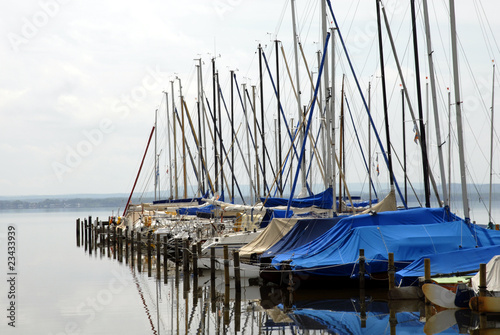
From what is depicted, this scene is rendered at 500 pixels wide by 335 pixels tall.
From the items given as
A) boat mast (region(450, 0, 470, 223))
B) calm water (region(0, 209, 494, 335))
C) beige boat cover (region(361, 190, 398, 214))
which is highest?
boat mast (region(450, 0, 470, 223))

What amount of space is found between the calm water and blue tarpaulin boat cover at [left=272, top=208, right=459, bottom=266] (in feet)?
5.30

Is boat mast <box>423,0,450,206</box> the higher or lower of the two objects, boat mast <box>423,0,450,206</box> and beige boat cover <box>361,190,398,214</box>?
the higher

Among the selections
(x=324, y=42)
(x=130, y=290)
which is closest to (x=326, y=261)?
(x=130, y=290)

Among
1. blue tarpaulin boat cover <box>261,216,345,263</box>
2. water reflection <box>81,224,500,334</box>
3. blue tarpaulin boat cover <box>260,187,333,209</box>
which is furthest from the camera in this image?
blue tarpaulin boat cover <box>260,187,333,209</box>

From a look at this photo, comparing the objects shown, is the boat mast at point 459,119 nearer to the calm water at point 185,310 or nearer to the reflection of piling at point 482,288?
the calm water at point 185,310

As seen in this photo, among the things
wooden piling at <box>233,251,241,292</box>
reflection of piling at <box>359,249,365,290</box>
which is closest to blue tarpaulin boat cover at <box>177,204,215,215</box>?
wooden piling at <box>233,251,241,292</box>

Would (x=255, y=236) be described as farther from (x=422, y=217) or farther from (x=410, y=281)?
(x=410, y=281)

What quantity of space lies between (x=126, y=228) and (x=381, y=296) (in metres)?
33.3

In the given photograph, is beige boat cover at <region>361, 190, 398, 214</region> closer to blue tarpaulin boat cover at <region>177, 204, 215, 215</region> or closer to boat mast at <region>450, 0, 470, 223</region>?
boat mast at <region>450, 0, 470, 223</region>

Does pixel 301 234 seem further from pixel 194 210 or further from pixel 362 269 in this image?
pixel 194 210

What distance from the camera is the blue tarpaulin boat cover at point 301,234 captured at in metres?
27.7

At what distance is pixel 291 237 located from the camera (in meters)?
28.5

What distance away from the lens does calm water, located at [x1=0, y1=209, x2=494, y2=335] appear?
66.8 ft

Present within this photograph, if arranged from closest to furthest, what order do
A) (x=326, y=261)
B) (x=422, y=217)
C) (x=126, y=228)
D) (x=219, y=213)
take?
(x=326, y=261)
(x=422, y=217)
(x=219, y=213)
(x=126, y=228)
